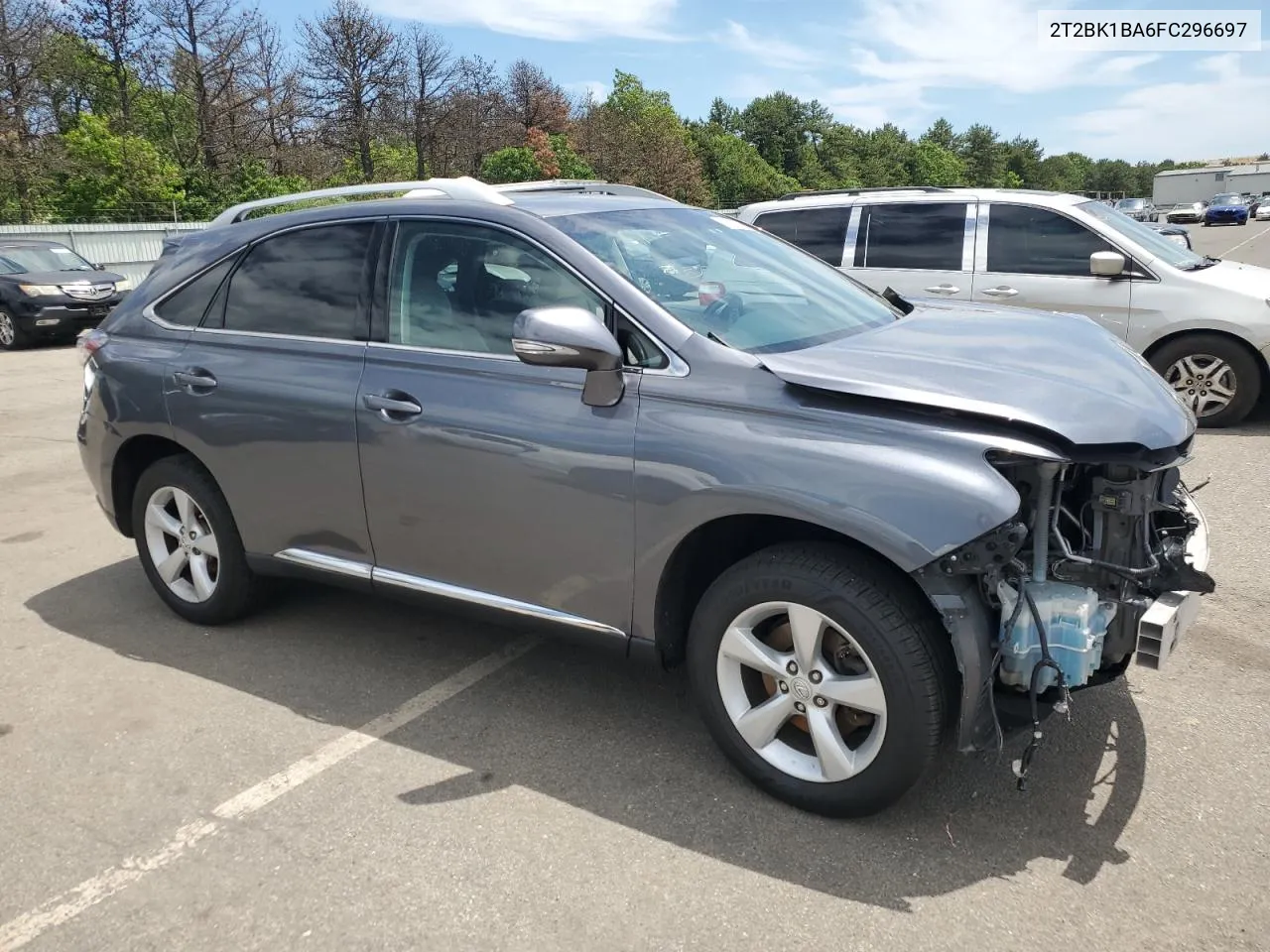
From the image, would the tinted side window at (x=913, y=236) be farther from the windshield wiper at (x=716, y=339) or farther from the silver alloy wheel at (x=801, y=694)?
the silver alloy wheel at (x=801, y=694)

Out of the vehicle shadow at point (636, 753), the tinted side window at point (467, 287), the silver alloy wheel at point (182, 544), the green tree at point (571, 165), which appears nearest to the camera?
the vehicle shadow at point (636, 753)

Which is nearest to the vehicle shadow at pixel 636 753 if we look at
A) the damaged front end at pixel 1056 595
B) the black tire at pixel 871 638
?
the black tire at pixel 871 638

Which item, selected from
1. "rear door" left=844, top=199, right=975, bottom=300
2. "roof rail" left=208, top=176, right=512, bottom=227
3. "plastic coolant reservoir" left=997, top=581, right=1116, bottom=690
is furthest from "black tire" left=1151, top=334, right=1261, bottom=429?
"roof rail" left=208, top=176, right=512, bottom=227

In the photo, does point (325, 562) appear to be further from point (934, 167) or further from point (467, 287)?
point (934, 167)

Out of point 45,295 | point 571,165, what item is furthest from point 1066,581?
point 571,165

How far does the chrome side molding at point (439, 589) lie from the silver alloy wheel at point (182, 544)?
1.66 feet

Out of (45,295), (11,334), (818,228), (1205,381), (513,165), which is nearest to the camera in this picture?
(1205,381)

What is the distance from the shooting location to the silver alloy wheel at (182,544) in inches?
173

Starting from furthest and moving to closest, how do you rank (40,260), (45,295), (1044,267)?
(40,260)
(45,295)
(1044,267)

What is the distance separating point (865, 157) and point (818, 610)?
92.1 metres

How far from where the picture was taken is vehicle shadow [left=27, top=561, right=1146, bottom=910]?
9.21 ft

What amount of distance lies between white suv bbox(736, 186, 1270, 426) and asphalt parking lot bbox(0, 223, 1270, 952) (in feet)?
12.0

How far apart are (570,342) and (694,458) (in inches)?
19.7

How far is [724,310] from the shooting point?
3318 mm
